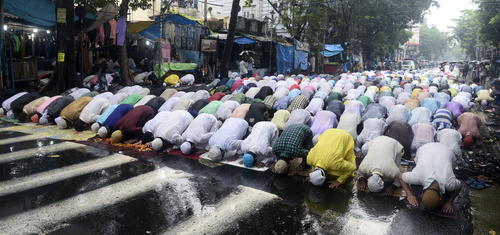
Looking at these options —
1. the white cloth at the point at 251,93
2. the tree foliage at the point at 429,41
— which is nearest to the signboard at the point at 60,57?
the white cloth at the point at 251,93

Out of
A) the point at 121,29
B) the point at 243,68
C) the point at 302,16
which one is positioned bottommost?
the point at 243,68

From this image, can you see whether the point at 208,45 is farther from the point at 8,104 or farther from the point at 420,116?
the point at 420,116

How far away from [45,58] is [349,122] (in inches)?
660

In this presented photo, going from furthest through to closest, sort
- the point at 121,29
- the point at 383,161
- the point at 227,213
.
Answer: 1. the point at 121,29
2. the point at 383,161
3. the point at 227,213

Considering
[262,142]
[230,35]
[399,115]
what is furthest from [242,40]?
[262,142]

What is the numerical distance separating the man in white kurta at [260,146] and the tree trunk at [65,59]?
9579 millimetres

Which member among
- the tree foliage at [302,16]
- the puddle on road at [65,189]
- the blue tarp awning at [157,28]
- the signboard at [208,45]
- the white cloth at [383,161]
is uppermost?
the tree foliage at [302,16]

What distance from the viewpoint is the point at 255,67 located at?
24891 millimetres

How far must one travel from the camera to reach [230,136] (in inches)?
277

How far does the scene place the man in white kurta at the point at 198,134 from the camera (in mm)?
7254

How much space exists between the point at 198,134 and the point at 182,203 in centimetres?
276

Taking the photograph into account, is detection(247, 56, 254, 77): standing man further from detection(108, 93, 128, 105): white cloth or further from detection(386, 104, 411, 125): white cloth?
detection(386, 104, 411, 125): white cloth

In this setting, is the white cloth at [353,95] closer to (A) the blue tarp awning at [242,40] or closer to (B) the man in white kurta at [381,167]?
(B) the man in white kurta at [381,167]

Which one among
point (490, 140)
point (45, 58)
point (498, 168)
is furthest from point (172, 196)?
point (45, 58)
